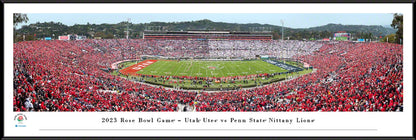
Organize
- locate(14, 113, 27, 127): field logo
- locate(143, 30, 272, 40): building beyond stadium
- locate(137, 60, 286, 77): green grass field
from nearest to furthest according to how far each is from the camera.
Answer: locate(14, 113, 27, 127): field logo, locate(137, 60, 286, 77): green grass field, locate(143, 30, 272, 40): building beyond stadium

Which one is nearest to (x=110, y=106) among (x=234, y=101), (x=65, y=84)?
(x=65, y=84)

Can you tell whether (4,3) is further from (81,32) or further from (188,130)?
(81,32)

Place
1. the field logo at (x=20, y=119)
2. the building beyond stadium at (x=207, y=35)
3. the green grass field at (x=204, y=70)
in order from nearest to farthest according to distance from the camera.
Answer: the field logo at (x=20, y=119) < the green grass field at (x=204, y=70) < the building beyond stadium at (x=207, y=35)

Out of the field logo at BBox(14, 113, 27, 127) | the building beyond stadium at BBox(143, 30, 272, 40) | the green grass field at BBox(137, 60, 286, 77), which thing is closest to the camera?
the field logo at BBox(14, 113, 27, 127)

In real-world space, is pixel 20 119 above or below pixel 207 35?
below

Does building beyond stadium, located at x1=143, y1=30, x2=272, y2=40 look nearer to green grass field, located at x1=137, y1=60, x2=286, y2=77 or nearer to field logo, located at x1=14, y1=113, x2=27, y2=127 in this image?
green grass field, located at x1=137, y1=60, x2=286, y2=77

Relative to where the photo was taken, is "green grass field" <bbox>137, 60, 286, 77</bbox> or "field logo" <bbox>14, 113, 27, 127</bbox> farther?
"green grass field" <bbox>137, 60, 286, 77</bbox>

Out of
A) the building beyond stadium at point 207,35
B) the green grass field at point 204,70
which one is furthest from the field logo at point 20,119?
the building beyond stadium at point 207,35

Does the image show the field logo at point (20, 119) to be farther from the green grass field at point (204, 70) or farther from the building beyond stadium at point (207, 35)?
the building beyond stadium at point (207, 35)

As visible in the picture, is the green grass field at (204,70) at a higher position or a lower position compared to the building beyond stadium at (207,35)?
lower

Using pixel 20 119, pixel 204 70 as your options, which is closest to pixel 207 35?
pixel 204 70

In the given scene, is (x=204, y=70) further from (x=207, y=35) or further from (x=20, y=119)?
(x=207, y=35)

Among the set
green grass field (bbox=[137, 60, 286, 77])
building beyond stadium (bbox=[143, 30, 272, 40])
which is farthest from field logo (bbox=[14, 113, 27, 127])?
building beyond stadium (bbox=[143, 30, 272, 40])
